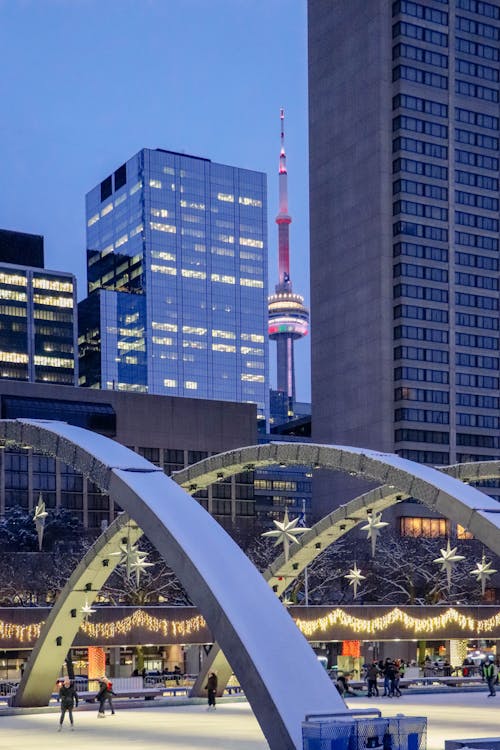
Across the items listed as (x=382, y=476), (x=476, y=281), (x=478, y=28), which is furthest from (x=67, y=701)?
(x=478, y=28)

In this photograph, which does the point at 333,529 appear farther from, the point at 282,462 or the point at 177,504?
the point at 177,504

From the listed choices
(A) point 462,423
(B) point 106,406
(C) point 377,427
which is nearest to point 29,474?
(B) point 106,406

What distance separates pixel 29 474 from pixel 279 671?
11297 centimetres

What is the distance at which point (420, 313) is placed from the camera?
530 ft

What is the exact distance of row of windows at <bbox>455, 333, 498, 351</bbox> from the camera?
165875 mm

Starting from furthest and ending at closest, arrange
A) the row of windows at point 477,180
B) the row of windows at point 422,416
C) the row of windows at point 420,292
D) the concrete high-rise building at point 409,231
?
the row of windows at point 477,180
the concrete high-rise building at point 409,231
the row of windows at point 420,292
the row of windows at point 422,416

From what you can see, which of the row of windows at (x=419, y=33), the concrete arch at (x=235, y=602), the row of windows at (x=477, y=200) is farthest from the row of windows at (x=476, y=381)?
the concrete arch at (x=235, y=602)

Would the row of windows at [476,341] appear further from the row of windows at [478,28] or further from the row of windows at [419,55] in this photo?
the row of windows at [478,28]

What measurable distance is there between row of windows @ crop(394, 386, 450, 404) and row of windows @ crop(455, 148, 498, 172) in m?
29.6

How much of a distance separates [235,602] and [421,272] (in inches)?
5492

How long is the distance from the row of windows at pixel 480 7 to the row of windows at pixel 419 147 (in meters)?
20.0

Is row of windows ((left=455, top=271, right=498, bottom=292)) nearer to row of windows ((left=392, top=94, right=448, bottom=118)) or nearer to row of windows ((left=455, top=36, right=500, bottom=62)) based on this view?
row of windows ((left=392, top=94, right=448, bottom=118))

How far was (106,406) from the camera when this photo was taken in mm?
138875

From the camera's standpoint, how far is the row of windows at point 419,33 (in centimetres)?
16175
